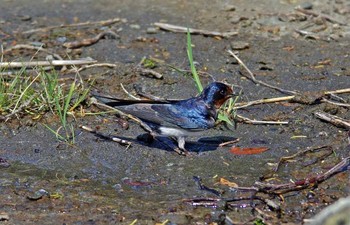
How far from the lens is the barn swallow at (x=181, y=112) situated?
6.41 metres

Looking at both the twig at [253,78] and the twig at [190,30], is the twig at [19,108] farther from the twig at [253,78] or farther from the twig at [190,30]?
the twig at [190,30]

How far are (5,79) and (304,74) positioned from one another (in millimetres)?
2610

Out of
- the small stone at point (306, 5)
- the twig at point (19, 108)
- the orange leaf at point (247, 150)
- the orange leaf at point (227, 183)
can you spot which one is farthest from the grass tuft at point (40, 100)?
the small stone at point (306, 5)

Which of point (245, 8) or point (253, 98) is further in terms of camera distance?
point (245, 8)

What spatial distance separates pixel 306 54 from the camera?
27.1 ft

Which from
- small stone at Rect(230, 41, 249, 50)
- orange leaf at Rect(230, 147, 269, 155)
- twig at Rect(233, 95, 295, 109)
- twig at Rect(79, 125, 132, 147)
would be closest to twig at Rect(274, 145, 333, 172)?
orange leaf at Rect(230, 147, 269, 155)

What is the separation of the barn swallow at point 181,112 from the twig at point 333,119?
759mm

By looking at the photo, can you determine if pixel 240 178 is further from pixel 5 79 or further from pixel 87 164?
pixel 5 79

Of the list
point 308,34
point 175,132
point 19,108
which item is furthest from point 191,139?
point 308,34

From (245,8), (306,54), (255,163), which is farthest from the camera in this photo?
(245,8)

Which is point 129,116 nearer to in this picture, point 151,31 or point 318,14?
point 151,31

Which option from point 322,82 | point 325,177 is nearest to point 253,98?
point 322,82

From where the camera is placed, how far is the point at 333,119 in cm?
668

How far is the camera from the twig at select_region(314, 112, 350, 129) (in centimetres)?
657
